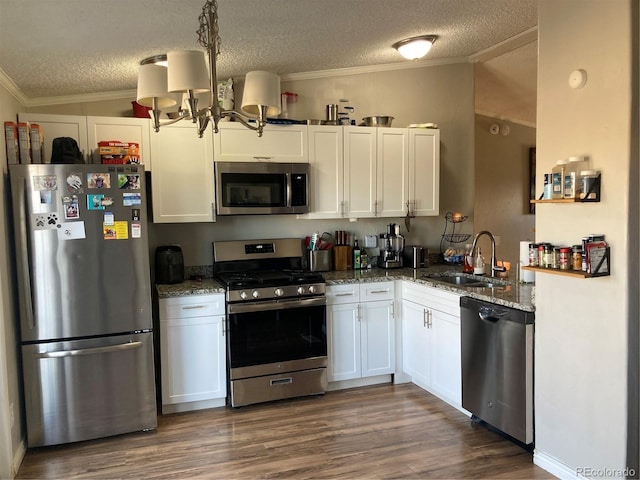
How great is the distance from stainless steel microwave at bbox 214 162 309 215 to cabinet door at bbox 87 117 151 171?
522 millimetres

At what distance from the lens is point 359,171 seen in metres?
4.28

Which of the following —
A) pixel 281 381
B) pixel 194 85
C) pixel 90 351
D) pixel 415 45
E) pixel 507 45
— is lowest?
pixel 281 381

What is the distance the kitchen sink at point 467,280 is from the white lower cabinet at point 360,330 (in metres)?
0.39

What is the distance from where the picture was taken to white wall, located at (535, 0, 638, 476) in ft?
7.52

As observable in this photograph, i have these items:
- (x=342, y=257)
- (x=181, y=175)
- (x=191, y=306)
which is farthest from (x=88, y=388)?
(x=342, y=257)

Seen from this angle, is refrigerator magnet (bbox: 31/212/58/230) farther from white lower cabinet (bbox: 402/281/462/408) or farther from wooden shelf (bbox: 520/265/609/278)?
wooden shelf (bbox: 520/265/609/278)

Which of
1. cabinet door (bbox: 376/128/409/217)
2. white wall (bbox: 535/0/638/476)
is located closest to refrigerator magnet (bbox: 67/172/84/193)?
cabinet door (bbox: 376/128/409/217)

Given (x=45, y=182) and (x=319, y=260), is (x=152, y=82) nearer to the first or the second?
(x=45, y=182)

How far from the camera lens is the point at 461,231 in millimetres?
4953

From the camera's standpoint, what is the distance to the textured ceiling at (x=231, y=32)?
2477 mm

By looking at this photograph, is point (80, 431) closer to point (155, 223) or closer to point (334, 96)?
point (155, 223)


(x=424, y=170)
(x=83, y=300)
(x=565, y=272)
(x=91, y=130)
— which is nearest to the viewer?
(x=565, y=272)

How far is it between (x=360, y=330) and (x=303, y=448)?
1.16 m

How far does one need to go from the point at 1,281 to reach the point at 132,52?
60.1 inches
